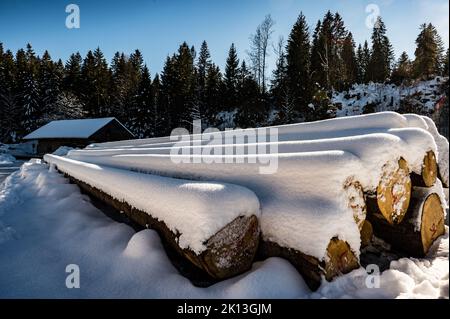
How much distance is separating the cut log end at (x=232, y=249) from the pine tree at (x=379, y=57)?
32.9 meters

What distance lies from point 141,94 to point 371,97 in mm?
27420

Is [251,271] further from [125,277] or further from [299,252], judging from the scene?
[125,277]

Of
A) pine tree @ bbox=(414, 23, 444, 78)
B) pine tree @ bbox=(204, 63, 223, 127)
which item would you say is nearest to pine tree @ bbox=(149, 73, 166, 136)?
pine tree @ bbox=(204, 63, 223, 127)

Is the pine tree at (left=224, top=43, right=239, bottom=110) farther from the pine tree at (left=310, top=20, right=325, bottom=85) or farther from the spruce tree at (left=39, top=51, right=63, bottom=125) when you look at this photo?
the spruce tree at (left=39, top=51, right=63, bottom=125)

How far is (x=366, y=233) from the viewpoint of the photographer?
2113 mm

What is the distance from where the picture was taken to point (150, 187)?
242 cm

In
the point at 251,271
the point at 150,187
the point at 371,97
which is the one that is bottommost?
the point at 251,271

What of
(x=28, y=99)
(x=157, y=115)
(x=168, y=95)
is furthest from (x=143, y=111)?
(x=28, y=99)

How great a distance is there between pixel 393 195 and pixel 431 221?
627 millimetres

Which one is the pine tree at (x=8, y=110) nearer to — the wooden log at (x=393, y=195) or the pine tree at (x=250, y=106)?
the pine tree at (x=250, y=106)

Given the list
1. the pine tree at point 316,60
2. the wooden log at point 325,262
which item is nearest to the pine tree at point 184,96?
the pine tree at point 316,60
